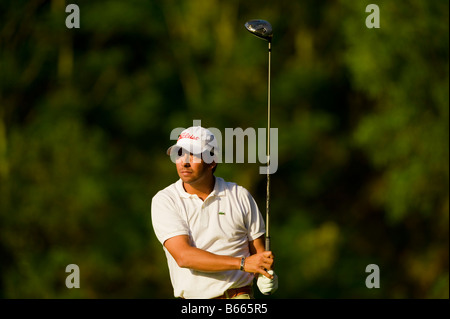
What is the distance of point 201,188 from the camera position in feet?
20.6

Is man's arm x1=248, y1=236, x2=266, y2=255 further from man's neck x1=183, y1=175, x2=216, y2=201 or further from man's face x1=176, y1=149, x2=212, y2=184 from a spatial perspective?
man's face x1=176, y1=149, x2=212, y2=184

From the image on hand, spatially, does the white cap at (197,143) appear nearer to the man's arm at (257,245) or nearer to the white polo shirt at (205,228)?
the white polo shirt at (205,228)

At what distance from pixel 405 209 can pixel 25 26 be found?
9.84 m

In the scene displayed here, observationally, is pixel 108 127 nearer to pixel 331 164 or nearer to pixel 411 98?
pixel 331 164

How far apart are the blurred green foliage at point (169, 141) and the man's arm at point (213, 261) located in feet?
41.9

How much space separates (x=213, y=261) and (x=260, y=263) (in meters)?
0.29

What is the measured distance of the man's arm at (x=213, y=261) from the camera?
586 centimetres

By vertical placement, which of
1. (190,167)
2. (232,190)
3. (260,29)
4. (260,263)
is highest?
(260,29)

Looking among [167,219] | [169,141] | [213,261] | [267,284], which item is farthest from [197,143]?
[169,141]

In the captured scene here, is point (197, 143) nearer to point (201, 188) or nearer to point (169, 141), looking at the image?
point (201, 188)

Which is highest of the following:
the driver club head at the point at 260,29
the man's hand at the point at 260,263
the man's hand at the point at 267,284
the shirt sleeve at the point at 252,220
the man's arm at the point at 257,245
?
the driver club head at the point at 260,29

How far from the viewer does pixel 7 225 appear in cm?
2045

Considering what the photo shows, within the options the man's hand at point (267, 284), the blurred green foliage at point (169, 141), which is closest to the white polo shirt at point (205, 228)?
the man's hand at point (267, 284)

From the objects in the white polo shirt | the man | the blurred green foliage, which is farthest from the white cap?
the blurred green foliage
